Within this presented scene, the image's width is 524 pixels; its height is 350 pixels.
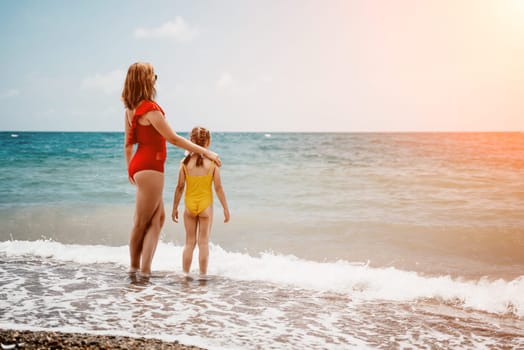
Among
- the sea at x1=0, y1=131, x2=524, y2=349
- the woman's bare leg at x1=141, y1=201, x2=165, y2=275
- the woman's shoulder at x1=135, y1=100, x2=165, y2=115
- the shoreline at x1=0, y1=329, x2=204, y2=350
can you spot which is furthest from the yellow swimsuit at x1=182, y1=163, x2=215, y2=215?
the shoreline at x1=0, y1=329, x2=204, y2=350

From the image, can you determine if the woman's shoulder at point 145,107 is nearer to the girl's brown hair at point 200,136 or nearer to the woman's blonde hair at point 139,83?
the woman's blonde hair at point 139,83

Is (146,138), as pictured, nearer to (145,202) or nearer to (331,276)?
(145,202)

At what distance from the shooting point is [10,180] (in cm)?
1692

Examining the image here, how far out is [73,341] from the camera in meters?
3.12

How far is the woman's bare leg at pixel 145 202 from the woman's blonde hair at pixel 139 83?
2.43 feet

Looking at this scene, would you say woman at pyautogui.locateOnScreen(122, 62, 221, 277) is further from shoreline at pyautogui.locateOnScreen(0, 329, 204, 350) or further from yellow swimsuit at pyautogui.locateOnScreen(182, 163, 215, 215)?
shoreline at pyautogui.locateOnScreen(0, 329, 204, 350)

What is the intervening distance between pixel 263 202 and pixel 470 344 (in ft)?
29.4

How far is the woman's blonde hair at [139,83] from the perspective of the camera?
4508 mm

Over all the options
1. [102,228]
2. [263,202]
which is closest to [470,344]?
[102,228]

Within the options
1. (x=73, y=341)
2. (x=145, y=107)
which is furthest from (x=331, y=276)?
(x=73, y=341)

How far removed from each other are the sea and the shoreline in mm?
225

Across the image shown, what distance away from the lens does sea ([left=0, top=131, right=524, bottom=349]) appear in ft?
12.5

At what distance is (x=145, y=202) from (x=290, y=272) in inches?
88.7

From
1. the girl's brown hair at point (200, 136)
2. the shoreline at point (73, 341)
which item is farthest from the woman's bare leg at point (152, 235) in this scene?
the shoreline at point (73, 341)
